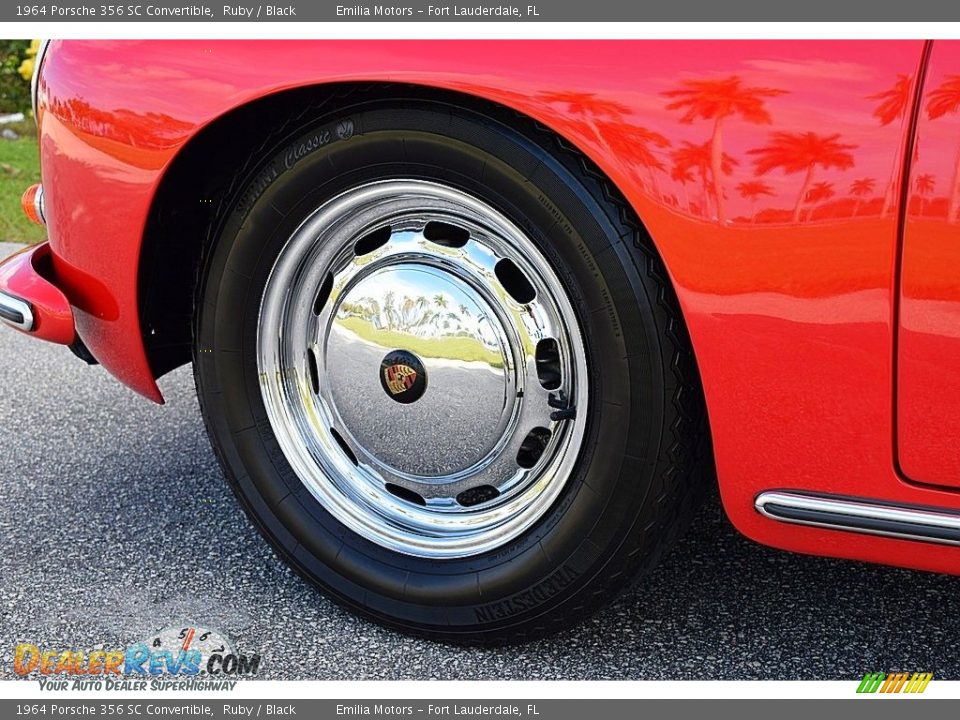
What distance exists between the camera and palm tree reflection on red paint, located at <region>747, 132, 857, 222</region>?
146 centimetres

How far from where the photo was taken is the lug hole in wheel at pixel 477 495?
2.01 metres

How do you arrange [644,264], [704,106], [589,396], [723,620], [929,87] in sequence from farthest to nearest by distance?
[723,620] → [589,396] → [644,264] → [704,106] → [929,87]

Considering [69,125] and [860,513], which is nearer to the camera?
[860,513]

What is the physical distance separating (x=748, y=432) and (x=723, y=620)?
1.92 ft

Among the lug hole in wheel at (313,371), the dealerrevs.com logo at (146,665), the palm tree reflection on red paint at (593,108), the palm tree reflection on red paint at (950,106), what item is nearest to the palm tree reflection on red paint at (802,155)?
the palm tree reflection on red paint at (950,106)

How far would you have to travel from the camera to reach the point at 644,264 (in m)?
1.67

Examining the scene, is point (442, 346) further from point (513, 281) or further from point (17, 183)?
point (17, 183)

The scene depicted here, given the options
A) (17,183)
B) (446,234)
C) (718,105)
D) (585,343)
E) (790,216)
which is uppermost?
(718,105)

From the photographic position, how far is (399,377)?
197 centimetres

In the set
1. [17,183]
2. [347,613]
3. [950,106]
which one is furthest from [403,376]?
[17,183]

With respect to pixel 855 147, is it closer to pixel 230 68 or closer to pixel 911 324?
pixel 911 324

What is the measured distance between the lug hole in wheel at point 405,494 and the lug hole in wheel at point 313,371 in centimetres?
24

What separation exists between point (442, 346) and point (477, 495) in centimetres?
31
